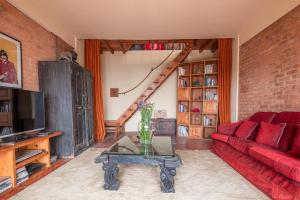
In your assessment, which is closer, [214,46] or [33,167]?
[33,167]

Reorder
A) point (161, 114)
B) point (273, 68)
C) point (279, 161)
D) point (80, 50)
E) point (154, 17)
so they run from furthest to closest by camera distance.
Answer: point (161, 114) < point (80, 50) < point (154, 17) < point (273, 68) < point (279, 161)

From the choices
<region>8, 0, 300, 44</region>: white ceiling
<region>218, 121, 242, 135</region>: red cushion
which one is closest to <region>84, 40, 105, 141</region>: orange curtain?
<region>8, 0, 300, 44</region>: white ceiling

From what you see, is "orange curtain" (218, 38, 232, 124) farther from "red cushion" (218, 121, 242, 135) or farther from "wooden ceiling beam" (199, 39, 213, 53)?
"red cushion" (218, 121, 242, 135)

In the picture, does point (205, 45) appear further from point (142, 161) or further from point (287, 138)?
point (142, 161)

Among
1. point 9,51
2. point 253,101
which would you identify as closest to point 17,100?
point 9,51

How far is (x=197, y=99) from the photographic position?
17.4 ft

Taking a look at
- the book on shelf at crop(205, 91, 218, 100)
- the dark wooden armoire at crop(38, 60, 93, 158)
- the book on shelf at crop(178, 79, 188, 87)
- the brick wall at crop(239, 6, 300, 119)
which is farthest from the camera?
the book on shelf at crop(178, 79, 188, 87)

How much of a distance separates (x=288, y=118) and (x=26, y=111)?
12.4 feet

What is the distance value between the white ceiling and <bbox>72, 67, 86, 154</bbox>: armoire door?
3.42 feet

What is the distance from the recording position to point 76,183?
2.18 metres

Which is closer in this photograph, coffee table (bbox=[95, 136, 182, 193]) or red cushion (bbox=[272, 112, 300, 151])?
coffee table (bbox=[95, 136, 182, 193])

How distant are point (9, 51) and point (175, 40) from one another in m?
3.78

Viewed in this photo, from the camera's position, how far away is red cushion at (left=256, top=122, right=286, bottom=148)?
233cm

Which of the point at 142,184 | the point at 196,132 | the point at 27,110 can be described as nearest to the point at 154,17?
the point at 27,110
